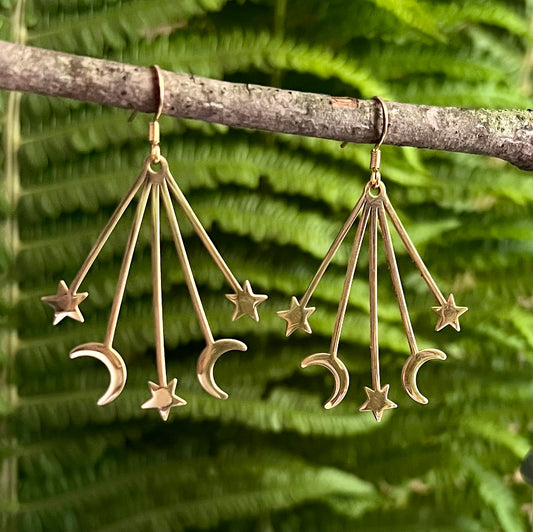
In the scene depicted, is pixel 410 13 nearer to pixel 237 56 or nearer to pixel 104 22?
pixel 237 56

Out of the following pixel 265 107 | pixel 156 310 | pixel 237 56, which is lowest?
pixel 156 310

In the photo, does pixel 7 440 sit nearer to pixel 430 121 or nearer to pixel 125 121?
pixel 125 121

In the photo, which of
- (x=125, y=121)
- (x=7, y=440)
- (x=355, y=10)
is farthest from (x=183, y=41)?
(x=7, y=440)

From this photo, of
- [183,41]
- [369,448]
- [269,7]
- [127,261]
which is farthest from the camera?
[369,448]

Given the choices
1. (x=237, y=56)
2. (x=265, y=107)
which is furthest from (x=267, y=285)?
(x=265, y=107)

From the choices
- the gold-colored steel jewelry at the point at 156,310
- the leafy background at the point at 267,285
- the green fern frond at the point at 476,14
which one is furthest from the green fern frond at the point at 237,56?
the gold-colored steel jewelry at the point at 156,310
